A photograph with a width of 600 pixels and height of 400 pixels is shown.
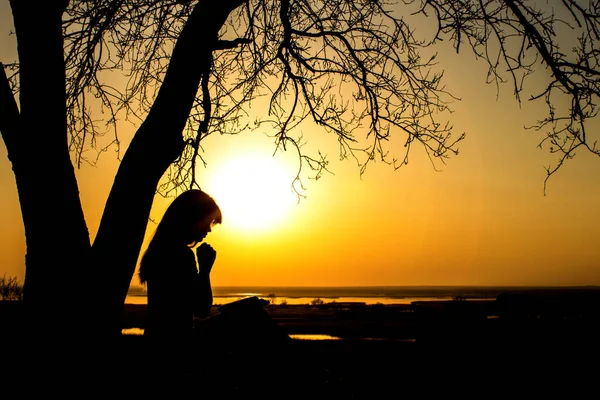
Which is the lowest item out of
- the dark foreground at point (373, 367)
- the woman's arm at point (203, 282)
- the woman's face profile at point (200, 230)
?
the dark foreground at point (373, 367)

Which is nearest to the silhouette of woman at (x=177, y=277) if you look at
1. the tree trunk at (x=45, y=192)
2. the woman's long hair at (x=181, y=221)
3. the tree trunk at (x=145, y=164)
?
the woman's long hair at (x=181, y=221)

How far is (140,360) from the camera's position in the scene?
369 centimetres

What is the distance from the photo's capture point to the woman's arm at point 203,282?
378 centimetres

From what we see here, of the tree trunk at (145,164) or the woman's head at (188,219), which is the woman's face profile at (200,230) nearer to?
the woman's head at (188,219)

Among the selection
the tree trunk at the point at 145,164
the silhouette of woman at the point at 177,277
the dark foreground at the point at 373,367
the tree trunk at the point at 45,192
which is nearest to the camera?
the tree trunk at the point at 45,192

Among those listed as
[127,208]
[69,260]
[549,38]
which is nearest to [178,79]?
[127,208]

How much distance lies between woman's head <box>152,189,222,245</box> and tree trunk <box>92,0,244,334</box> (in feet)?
0.86

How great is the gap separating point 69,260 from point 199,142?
2.38 metres

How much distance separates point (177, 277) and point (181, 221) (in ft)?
1.37

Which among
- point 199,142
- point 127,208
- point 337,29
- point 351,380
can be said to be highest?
point 337,29

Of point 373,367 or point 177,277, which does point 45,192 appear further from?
point 373,367

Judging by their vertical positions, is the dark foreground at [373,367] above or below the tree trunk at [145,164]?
below

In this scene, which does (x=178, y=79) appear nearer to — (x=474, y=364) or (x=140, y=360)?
(x=140, y=360)

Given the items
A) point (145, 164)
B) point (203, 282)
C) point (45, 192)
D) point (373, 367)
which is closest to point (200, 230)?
point (203, 282)
